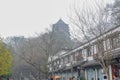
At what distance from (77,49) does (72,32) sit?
23.8 m

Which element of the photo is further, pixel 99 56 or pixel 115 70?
pixel 115 70

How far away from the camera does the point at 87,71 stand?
44.0m

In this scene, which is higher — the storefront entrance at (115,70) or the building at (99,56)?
the building at (99,56)

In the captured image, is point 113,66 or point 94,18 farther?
point 113,66

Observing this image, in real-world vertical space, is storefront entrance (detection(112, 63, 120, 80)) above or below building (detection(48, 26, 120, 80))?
below

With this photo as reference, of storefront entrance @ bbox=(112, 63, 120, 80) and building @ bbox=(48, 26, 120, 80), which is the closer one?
building @ bbox=(48, 26, 120, 80)

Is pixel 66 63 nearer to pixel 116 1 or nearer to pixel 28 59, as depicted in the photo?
pixel 28 59

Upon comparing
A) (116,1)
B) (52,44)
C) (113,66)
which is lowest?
(113,66)

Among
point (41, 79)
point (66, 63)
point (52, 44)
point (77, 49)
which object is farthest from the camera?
point (41, 79)

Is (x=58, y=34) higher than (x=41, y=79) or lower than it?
higher

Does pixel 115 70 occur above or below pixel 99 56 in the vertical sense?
below

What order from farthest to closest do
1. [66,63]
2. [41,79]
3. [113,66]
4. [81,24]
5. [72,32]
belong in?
1. [41,79]
2. [66,63]
3. [113,66]
4. [72,32]
5. [81,24]

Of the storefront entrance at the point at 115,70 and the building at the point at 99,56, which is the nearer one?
the building at the point at 99,56

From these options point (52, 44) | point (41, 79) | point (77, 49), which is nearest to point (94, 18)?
point (77, 49)
